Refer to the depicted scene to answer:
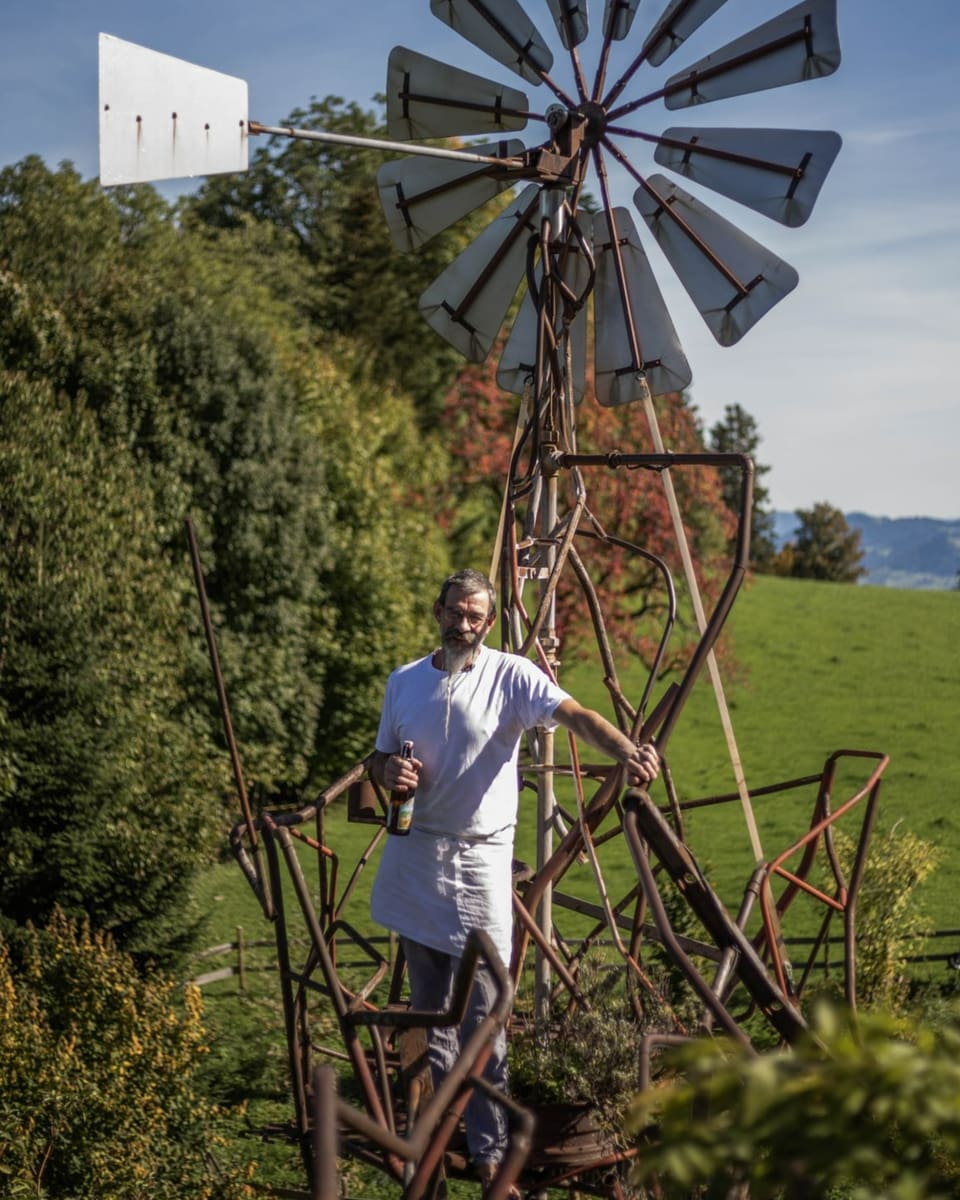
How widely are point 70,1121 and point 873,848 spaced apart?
618 cm

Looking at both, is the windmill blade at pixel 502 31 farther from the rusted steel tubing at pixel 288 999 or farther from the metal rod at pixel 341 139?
the rusted steel tubing at pixel 288 999

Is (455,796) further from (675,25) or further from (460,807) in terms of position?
(675,25)

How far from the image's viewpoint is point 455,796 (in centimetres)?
383

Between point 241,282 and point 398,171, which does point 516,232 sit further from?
point 241,282

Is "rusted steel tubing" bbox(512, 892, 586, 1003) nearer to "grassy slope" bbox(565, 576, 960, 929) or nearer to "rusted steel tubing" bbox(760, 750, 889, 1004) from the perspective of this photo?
"rusted steel tubing" bbox(760, 750, 889, 1004)

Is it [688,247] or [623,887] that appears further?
[623,887]

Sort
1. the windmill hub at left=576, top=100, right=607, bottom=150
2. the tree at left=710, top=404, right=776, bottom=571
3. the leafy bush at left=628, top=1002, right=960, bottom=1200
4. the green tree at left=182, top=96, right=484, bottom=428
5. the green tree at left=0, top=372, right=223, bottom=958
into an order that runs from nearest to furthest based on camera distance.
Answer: the leafy bush at left=628, top=1002, right=960, bottom=1200
the windmill hub at left=576, top=100, right=607, bottom=150
the green tree at left=0, top=372, right=223, bottom=958
the green tree at left=182, top=96, right=484, bottom=428
the tree at left=710, top=404, right=776, bottom=571

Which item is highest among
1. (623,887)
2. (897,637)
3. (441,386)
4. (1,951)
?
(441,386)

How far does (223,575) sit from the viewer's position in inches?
763

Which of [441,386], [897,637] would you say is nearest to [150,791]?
→ [441,386]

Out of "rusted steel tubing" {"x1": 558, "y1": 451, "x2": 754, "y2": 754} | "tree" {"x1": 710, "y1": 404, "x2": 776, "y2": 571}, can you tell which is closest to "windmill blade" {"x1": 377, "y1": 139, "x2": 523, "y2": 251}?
"rusted steel tubing" {"x1": 558, "y1": 451, "x2": 754, "y2": 754}

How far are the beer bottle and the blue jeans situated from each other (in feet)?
1.04

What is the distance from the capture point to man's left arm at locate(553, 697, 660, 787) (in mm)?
3404

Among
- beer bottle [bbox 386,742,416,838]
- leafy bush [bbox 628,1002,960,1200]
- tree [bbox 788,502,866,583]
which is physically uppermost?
tree [bbox 788,502,866,583]
